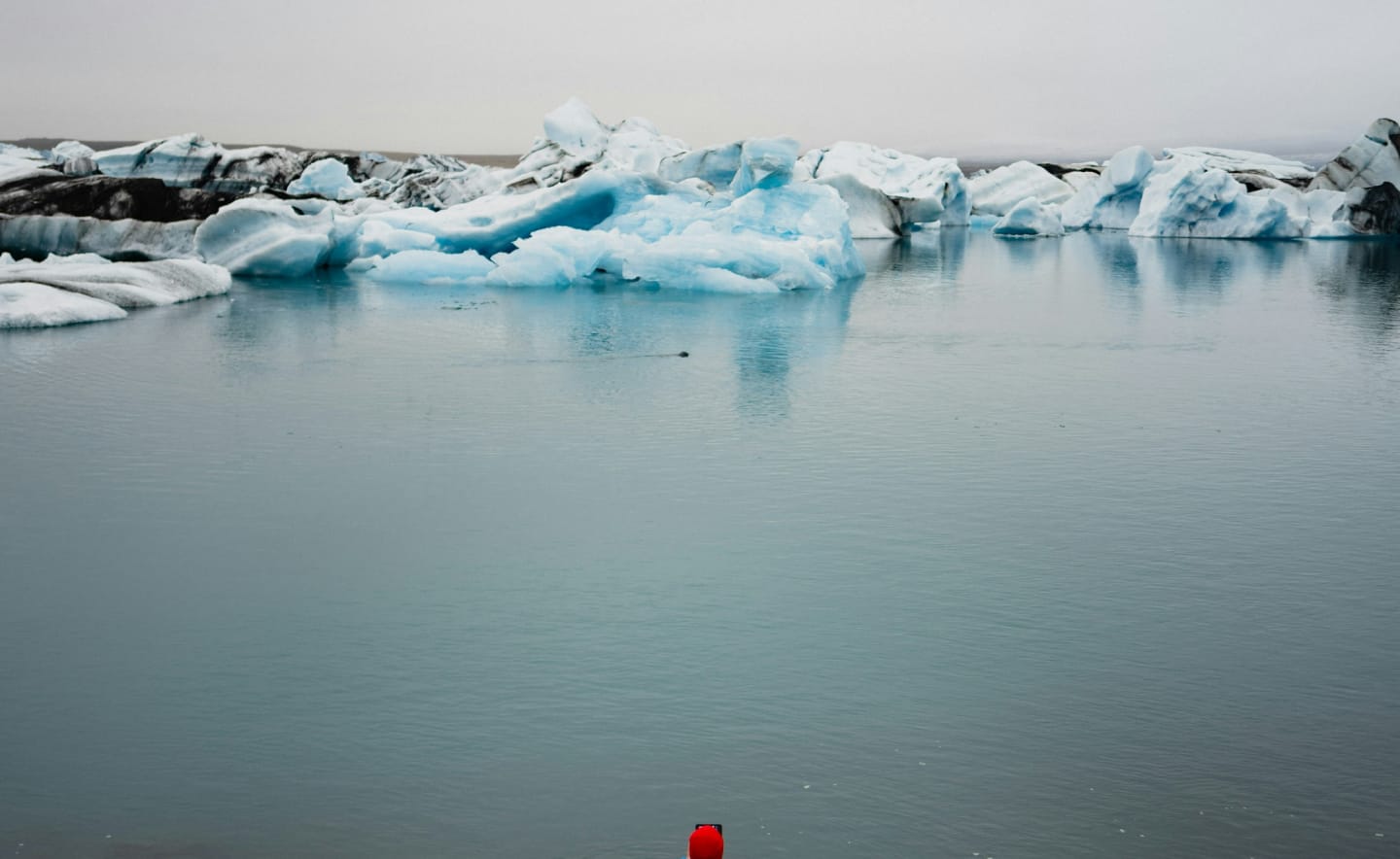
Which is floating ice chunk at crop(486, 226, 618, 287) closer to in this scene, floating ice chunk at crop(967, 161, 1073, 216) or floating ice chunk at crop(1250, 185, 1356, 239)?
floating ice chunk at crop(1250, 185, 1356, 239)

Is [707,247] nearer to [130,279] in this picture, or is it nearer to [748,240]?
[748,240]

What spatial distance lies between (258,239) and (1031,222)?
Result: 60.7ft

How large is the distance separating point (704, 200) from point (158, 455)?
12.3m

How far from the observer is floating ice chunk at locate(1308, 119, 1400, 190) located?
27094 mm

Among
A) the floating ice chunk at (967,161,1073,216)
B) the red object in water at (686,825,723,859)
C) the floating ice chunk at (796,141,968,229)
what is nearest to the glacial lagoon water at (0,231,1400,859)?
the red object in water at (686,825,723,859)

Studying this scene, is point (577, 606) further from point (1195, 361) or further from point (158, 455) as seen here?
point (1195, 361)

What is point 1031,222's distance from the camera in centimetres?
2923

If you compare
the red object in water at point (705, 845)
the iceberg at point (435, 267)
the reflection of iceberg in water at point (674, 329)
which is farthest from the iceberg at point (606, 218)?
the red object in water at point (705, 845)

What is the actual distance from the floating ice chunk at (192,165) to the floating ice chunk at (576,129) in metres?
6.95

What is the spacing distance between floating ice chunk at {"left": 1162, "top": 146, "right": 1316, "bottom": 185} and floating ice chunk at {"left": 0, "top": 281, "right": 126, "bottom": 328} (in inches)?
1153

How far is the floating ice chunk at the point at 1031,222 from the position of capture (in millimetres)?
29188

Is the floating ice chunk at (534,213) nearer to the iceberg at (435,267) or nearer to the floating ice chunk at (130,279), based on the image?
the iceberg at (435,267)

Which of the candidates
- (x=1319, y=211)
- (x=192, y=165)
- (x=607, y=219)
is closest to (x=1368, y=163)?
(x=1319, y=211)

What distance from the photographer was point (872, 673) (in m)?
3.61
